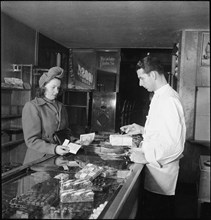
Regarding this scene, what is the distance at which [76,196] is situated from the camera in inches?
43.0

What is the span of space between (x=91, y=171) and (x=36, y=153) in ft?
2.30

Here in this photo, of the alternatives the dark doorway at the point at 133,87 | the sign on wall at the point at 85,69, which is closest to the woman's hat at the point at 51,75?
the dark doorway at the point at 133,87

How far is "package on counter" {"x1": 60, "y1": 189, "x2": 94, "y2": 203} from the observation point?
108cm

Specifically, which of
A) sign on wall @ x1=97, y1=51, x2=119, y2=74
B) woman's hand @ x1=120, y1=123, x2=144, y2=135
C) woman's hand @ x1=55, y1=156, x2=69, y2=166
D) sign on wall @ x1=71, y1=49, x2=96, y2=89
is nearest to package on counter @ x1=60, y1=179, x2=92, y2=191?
woman's hand @ x1=55, y1=156, x2=69, y2=166

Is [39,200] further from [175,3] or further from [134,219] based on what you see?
[175,3]

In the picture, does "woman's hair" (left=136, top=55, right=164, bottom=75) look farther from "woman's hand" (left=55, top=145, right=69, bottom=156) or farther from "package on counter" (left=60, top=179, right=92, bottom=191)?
"package on counter" (left=60, top=179, right=92, bottom=191)

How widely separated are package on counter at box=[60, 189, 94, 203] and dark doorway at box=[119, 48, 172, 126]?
3.96m

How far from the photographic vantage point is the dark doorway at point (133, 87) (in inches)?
208

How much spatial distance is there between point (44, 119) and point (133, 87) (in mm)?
3998

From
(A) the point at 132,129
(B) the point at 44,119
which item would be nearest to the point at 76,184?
(B) the point at 44,119

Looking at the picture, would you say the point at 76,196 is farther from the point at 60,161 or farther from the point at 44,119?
the point at 44,119

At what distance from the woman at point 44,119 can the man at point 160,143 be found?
1.85 feet

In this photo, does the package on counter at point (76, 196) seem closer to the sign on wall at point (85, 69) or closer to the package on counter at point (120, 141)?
the package on counter at point (120, 141)

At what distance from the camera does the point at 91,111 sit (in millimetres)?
5211
